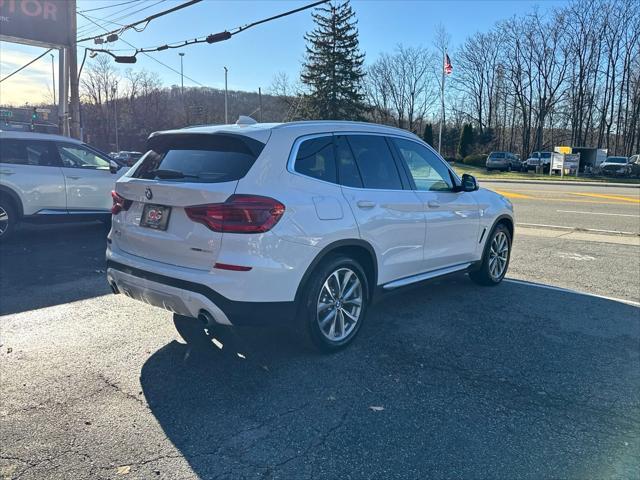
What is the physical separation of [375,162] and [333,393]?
2.14 metres

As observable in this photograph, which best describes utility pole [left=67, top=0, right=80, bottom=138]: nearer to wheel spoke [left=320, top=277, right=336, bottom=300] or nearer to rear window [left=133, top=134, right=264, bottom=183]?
rear window [left=133, top=134, right=264, bottom=183]

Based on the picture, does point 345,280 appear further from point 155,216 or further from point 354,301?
point 155,216

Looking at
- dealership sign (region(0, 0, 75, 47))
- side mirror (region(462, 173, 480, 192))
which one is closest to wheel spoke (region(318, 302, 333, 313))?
side mirror (region(462, 173, 480, 192))

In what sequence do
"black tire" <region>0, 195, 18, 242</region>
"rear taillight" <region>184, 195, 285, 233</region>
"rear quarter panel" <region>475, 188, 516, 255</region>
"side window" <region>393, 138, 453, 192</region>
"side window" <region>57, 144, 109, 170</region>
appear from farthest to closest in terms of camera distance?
"side window" <region>57, 144, 109, 170</region>, "black tire" <region>0, 195, 18, 242</region>, "rear quarter panel" <region>475, 188, 516, 255</region>, "side window" <region>393, 138, 453, 192</region>, "rear taillight" <region>184, 195, 285, 233</region>

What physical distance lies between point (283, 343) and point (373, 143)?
1.99 metres

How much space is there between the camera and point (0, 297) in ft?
18.7

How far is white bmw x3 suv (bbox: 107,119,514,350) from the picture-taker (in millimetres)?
3559

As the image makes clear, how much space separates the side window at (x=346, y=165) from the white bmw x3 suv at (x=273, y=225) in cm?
1

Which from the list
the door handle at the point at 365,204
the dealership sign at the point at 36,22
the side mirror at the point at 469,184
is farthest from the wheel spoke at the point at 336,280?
the dealership sign at the point at 36,22

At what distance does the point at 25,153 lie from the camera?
8945 millimetres

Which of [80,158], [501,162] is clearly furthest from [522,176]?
[80,158]

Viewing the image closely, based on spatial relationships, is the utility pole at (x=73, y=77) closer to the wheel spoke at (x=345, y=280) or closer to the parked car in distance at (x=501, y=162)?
the wheel spoke at (x=345, y=280)

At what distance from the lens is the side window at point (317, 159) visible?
13.1 feet

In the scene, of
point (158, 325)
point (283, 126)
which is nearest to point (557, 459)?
point (283, 126)
